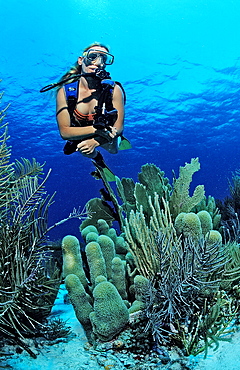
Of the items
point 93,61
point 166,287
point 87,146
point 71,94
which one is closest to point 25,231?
point 166,287

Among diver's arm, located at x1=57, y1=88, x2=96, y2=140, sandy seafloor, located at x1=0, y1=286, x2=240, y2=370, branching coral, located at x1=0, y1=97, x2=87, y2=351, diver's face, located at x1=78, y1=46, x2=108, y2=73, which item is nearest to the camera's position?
sandy seafloor, located at x1=0, y1=286, x2=240, y2=370

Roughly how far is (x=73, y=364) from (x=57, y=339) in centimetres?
53

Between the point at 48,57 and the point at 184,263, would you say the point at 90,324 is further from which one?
the point at 48,57

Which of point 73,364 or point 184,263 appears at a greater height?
point 184,263

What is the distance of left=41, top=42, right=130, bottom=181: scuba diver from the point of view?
3.60m

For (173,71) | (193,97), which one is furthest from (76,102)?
(193,97)

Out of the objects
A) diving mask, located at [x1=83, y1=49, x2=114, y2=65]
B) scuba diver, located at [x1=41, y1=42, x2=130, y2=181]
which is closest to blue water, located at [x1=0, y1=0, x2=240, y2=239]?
diving mask, located at [x1=83, y1=49, x2=114, y2=65]

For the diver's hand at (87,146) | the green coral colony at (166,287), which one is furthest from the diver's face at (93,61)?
the green coral colony at (166,287)

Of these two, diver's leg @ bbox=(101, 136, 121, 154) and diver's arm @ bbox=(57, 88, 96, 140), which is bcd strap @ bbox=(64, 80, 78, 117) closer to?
diver's arm @ bbox=(57, 88, 96, 140)

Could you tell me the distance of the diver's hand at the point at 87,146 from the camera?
12.0 feet

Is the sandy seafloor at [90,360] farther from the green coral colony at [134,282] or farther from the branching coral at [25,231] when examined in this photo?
the branching coral at [25,231]

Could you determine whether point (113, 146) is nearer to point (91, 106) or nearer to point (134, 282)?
point (91, 106)

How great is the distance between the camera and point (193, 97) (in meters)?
24.0

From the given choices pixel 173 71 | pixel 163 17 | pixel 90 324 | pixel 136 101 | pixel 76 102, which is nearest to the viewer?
pixel 90 324
